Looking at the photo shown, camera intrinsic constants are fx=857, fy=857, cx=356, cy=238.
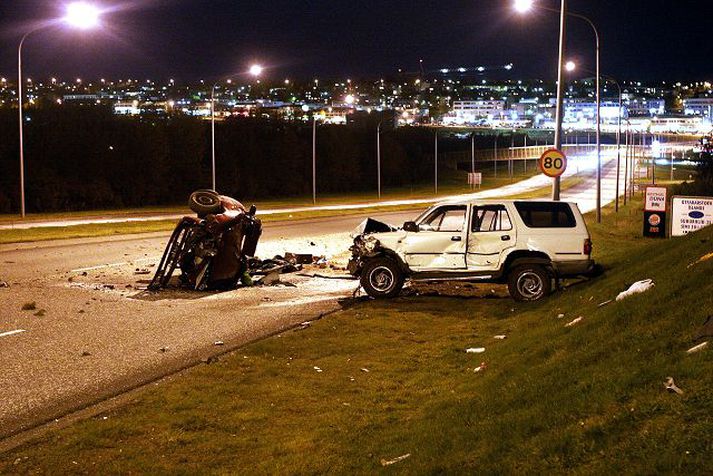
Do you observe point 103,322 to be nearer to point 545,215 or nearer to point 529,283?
point 529,283

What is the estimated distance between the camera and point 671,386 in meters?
5.74

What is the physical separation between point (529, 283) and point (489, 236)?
3.62ft

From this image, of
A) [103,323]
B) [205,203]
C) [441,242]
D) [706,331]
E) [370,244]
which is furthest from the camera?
[205,203]

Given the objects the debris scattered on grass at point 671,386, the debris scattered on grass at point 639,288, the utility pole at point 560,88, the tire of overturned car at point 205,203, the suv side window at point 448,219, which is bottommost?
the debris scattered on grass at point 639,288

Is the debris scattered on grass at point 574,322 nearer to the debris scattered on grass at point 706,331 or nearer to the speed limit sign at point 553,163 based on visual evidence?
the debris scattered on grass at point 706,331

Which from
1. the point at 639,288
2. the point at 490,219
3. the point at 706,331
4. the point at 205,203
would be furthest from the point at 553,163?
the point at 706,331

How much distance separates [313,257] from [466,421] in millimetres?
16255

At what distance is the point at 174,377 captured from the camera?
32.7 ft

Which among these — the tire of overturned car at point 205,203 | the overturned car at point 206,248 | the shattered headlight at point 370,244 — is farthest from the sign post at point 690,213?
the tire of overturned car at point 205,203

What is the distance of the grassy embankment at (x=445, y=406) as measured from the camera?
541 cm

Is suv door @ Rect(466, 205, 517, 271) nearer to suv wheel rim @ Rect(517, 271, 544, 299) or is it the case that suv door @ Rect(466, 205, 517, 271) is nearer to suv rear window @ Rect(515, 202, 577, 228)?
suv rear window @ Rect(515, 202, 577, 228)

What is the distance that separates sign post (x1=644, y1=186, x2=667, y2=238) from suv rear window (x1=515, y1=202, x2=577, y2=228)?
1754 centimetres

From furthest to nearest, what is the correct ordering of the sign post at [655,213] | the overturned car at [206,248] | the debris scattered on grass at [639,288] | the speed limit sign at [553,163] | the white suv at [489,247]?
1. the sign post at [655,213]
2. the speed limit sign at [553,163]
3. the overturned car at [206,248]
4. the white suv at [489,247]
5. the debris scattered on grass at [639,288]

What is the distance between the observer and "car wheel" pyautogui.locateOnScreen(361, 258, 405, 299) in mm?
16031
